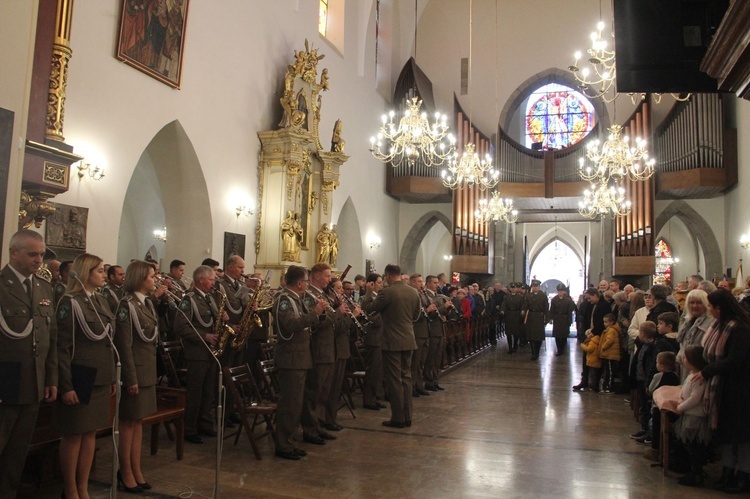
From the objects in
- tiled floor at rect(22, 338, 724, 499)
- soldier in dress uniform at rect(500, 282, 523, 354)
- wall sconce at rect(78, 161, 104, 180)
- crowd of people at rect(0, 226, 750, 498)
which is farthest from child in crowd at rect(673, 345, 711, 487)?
soldier in dress uniform at rect(500, 282, 523, 354)

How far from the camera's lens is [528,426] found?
6832 millimetres

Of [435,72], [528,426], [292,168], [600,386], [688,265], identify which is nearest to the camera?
[528,426]

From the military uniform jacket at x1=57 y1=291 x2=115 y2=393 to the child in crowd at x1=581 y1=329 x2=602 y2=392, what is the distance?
278 inches

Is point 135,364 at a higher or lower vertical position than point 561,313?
lower

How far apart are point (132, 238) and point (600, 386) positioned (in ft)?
42.5

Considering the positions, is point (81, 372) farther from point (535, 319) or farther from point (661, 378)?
point (535, 319)

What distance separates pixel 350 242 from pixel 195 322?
11.8 m

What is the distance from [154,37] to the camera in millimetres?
9047

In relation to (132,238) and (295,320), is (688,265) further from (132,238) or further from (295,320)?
(295,320)

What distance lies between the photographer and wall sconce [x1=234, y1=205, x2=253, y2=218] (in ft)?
37.2

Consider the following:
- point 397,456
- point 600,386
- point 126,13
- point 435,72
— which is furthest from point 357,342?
point 435,72

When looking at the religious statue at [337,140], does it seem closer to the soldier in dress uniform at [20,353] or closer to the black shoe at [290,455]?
the black shoe at [290,455]

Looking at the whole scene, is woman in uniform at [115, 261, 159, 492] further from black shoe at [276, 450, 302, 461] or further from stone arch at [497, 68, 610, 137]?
stone arch at [497, 68, 610, 137]

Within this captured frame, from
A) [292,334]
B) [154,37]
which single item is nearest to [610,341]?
[292,334]
